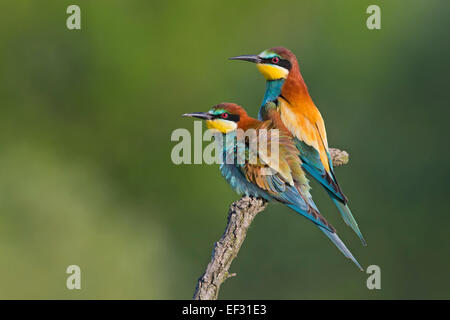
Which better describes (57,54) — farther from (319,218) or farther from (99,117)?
(319,218)

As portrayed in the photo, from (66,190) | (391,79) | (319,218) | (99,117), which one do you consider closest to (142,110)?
(99,117)

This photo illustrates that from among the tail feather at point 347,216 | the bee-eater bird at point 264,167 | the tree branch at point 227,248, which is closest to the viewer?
the tree branch at point 227,248

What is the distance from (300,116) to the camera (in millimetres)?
3104

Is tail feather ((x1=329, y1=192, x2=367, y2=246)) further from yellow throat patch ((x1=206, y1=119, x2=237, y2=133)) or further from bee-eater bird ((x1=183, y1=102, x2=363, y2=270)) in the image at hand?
yellow throat patch ((x1=206, y1=119, x2=237, y2=133))

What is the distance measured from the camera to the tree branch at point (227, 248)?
104 inches

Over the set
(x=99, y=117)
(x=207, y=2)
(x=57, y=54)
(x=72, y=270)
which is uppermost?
(x=207, y=2)

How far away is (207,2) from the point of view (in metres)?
6.16

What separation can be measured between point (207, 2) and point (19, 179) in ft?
7.34

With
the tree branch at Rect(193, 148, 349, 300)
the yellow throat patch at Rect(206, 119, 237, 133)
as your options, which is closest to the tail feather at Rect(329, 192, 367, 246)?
the tree branch at Rect(193, 148, 349, 300)

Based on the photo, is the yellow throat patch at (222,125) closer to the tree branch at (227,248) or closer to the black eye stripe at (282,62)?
the tree branch at (227,248)

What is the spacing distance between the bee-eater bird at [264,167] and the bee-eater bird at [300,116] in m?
0.06

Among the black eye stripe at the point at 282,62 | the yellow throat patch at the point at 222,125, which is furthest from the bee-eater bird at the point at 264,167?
the black eye stripe at the point at 282,62

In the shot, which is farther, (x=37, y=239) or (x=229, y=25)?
(x=229, y=25)

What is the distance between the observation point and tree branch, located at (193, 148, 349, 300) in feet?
8.66
